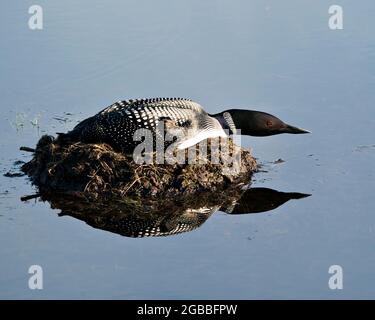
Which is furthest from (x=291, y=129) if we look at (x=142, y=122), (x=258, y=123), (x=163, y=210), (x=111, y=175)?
(x=111, y=175)

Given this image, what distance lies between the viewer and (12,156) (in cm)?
1016

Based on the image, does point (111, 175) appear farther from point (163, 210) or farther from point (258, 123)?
point (258, 123)

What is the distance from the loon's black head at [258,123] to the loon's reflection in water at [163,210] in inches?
39.6

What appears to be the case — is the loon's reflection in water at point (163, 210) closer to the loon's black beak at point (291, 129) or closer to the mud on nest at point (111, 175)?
the mud on nest at point (111, 175)

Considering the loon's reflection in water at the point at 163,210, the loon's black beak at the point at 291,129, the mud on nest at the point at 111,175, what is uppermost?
the loon's black beak at the point at 291,129

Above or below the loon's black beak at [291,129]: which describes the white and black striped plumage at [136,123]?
above

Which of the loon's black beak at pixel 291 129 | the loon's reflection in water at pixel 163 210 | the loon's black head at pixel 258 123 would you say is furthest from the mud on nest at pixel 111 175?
the loon's black beak at pixel 291 129

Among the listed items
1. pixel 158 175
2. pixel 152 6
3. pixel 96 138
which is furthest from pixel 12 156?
pixel 152 6

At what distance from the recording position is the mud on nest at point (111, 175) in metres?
9.20

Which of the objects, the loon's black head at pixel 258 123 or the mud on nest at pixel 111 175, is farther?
the loon's black head at pixel 258 123

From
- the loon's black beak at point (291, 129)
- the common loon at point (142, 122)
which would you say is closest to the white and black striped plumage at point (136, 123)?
the common loon at point (142, 122)

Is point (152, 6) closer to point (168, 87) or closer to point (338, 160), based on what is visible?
point (168, 87)

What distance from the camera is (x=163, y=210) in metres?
9.09

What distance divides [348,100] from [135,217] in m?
3.50
